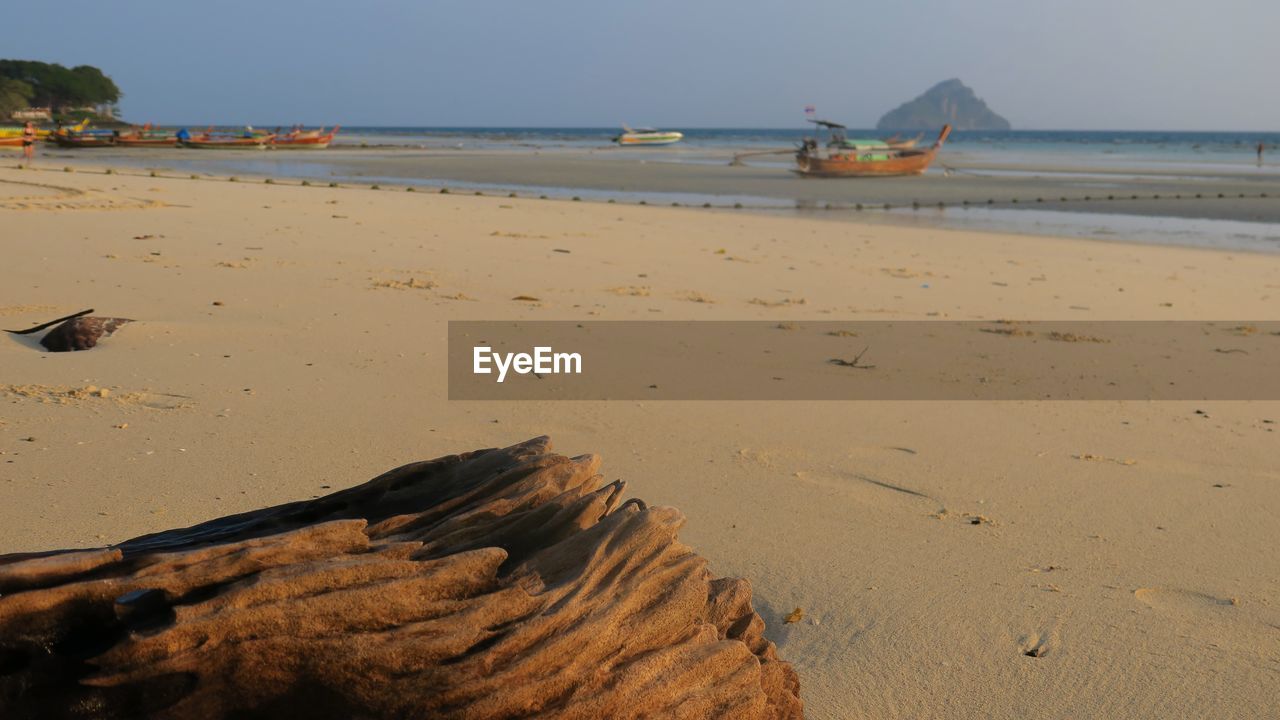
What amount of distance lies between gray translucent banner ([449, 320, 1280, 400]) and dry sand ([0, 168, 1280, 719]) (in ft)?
0.76

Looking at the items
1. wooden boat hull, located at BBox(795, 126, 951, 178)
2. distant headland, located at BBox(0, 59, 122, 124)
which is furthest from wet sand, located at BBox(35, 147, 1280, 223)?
A: distant headland, located at BBox(0, 59, 122, 124)

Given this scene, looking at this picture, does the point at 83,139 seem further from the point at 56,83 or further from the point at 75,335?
the point at 56,83

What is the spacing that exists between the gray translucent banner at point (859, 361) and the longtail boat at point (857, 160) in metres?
26.2

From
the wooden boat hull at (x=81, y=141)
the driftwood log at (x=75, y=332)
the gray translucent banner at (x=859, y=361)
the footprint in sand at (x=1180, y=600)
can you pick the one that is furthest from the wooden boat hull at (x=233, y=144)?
the footprint in sand at (x=1180, y=600)

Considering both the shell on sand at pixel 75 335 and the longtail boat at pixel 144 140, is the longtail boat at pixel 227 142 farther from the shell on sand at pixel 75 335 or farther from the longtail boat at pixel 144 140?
the shell on sand at pixel 75 335

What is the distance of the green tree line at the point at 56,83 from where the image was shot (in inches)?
3541

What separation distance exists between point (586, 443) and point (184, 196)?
11883 millimetres

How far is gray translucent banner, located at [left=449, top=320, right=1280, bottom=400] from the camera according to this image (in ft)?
19.1

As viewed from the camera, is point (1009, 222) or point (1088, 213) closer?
point (1009, 222)

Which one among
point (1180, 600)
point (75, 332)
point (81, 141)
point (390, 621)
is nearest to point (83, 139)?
point (81, 141)

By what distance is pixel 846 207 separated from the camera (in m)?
21.0

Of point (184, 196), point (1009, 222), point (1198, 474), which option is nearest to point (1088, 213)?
point (1009, 222)

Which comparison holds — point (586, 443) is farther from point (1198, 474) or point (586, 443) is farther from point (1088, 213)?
point (1088, 213)

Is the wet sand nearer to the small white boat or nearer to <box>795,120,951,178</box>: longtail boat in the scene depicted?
<box>795,120,951,178</box>: longtail boat
